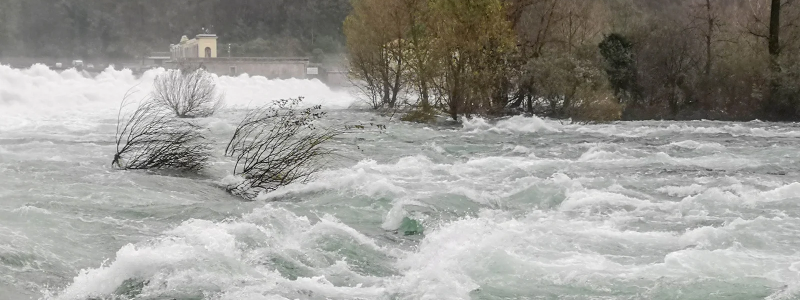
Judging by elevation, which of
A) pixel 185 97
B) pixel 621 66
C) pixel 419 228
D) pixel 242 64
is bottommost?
pixel 419 228

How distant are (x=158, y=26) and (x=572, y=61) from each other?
108 m

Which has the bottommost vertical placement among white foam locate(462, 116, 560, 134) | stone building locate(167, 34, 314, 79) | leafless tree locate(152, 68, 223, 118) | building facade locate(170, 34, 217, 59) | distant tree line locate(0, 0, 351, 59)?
white foam locate(462, 116, 560, 134)

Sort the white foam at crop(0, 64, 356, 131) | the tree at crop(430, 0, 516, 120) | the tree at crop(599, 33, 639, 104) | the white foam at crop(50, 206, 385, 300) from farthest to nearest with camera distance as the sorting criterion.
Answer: the white foam at crop(0, 64, 356, 131) → the tree at crop(599, 33, 639, 104) → the tree at crop(430, 0, 516, 120) → the white foam at crop(50, 206, 385, 300)

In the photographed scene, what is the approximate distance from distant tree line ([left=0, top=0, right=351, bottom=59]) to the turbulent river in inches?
4104

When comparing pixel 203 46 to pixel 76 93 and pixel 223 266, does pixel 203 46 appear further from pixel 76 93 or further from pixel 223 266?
pixel 223 266

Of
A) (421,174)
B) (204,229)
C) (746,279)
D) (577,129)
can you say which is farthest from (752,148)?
(204,229)

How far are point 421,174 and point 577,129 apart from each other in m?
11.8

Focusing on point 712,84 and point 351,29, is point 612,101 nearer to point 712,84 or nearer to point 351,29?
point 712,84

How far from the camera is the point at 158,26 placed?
13012cm

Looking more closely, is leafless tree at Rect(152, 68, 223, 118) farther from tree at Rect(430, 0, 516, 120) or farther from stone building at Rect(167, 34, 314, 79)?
stone building at Rect(167, 34, 314, 79)

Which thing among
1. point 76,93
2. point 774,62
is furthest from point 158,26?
point 774,62

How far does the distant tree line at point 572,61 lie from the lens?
29.5 metres

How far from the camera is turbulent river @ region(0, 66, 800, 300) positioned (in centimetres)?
864

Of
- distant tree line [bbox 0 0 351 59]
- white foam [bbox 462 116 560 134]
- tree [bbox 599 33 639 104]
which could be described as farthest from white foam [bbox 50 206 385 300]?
distant tree line [bbox 0 0 351 59]
